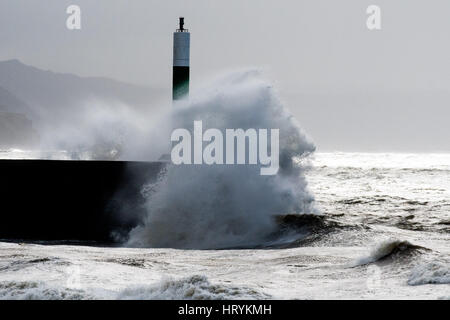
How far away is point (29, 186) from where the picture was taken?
1748 centimetres

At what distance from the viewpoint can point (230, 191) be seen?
17.5 metres

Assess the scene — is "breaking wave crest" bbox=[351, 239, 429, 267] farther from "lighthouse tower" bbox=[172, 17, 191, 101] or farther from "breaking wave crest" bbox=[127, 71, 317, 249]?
"lighthouse tower" bbox=[172, 17, 191, 101]

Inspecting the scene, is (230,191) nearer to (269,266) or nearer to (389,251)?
(269,266)

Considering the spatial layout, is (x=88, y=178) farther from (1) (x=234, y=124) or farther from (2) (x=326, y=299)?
(2) (x=326, y=299)

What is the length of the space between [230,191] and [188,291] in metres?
8.94

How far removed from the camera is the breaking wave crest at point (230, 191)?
16.3 meters

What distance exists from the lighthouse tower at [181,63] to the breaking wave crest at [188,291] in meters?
15.7

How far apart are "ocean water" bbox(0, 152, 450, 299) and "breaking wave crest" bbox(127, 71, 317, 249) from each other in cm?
19

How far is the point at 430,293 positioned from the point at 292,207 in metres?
9.15

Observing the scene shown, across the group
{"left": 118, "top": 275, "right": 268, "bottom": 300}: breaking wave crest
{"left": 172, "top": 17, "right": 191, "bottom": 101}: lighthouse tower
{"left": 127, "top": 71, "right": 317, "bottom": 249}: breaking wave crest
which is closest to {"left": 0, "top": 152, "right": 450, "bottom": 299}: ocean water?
{"left": 118, "top": 275, "right": 268, "bottom": 300}: breaking wave crest

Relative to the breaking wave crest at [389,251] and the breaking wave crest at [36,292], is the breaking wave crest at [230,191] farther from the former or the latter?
the breaking wave crest at [36,292]

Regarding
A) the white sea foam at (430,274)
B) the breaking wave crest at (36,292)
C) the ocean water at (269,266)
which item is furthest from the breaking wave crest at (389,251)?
the breaking wave crest at (36,292)

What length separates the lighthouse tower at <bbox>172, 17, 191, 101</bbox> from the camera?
24.5 metres
